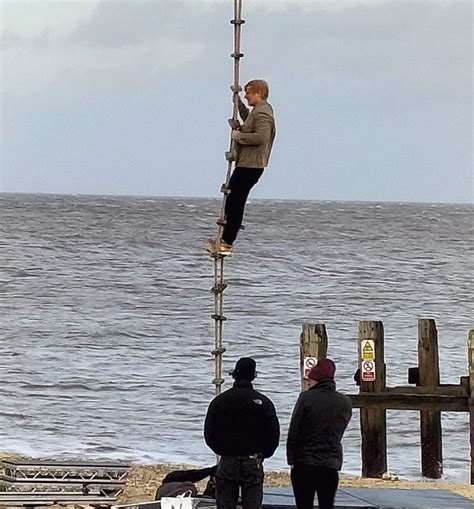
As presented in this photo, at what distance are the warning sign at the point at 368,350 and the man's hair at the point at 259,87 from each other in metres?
5.52

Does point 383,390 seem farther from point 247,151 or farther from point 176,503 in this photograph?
point 176,503

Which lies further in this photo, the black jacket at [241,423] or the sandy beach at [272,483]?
the sandy beach at [272,483]

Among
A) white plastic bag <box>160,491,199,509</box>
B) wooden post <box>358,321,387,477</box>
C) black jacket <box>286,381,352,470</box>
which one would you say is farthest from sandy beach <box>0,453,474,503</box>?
black jacket <box>286,381,352,470</box>

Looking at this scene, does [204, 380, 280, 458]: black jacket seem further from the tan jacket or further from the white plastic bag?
the tan jacket

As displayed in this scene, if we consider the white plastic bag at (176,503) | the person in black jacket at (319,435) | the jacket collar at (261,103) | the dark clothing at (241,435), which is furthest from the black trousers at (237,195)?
the white plastic bag at (176,503)

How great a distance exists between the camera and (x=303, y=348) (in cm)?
1750

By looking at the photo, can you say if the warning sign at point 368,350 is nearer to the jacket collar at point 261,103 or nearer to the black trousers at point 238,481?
the jacket collar at point 261,103

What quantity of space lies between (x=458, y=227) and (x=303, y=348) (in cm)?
8980

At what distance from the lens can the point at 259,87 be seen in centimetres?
1254

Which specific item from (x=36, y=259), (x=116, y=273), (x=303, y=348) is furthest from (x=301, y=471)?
(x=36, y=259)

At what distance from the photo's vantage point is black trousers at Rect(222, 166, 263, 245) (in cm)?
1293

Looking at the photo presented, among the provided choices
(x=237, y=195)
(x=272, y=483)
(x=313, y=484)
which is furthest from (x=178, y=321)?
(x=313, y=484)

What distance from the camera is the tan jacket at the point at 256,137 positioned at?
12617 millimetres

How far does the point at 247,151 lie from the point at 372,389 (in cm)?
532
